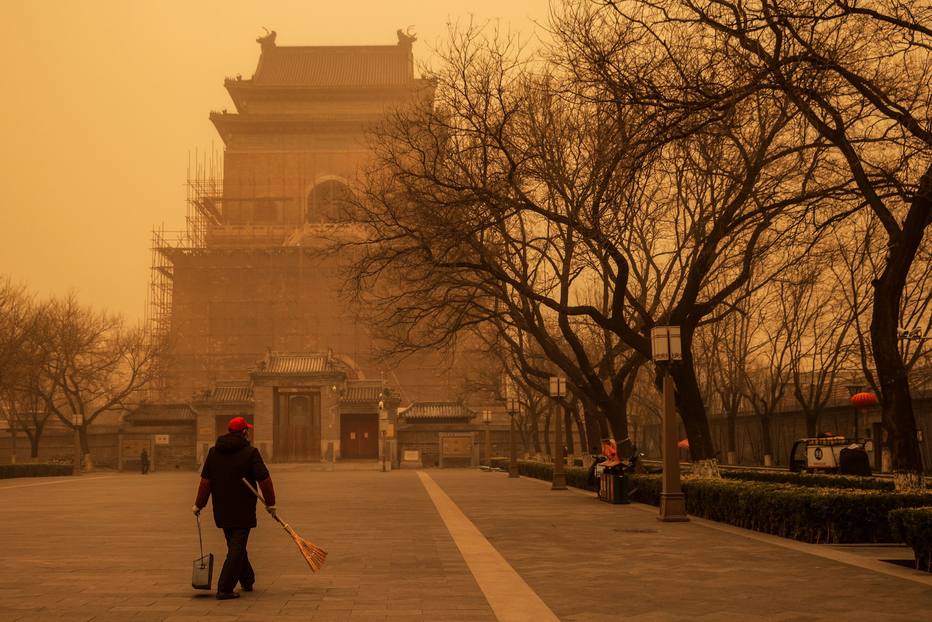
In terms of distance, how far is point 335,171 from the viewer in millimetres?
86562

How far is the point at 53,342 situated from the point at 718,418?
117ft

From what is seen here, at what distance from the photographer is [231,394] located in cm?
6725

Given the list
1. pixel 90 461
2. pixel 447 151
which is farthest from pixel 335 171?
pixel 447 151

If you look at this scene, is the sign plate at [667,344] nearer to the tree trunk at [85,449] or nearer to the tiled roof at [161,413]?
the tree trunk at [85,449]

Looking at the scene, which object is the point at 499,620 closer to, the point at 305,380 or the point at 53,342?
the point at 53,342

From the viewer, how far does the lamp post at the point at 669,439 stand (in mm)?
18047

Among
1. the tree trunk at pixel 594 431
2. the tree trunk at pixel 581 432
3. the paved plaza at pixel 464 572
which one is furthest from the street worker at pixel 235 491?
the tree trunk at pixel 581 432

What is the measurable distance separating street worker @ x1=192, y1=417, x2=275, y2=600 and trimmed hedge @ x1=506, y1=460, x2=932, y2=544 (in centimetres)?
783

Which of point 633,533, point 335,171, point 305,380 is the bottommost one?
point 633,533

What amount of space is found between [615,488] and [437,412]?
45538 mm

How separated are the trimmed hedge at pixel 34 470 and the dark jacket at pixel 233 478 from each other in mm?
39484

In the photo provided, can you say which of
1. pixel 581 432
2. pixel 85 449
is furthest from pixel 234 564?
pixel 85 449

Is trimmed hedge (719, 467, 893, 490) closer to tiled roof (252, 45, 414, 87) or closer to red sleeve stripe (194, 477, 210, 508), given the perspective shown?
red sleeve stripe (194, 477, 210, 508)

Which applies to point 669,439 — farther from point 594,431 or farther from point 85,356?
point 85,356
